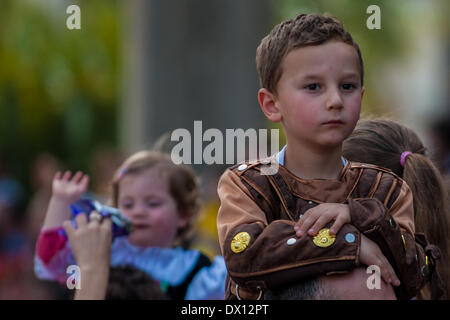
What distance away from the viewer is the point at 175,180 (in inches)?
151

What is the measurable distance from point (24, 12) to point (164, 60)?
11.7 m

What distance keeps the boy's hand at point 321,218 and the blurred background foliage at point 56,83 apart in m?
19.3

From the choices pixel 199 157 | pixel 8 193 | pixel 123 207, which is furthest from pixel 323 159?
pixel 8 193

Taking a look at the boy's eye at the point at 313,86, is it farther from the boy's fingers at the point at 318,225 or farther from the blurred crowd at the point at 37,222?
the blurred crowd at the point at 37,222

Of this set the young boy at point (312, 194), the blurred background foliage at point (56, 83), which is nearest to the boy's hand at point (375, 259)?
the young boy at point (312, 194)

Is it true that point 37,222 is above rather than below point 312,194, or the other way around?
below

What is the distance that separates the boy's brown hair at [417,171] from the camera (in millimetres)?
2797

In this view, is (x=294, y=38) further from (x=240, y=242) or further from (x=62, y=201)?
(x=62, y=201)

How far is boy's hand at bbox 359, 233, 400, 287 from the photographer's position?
2197mm

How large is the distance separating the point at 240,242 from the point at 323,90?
0.47m

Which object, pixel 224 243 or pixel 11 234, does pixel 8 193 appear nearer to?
pixel 11 234

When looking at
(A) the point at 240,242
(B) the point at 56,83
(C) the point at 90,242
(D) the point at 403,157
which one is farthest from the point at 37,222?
(B) the point at 56,83

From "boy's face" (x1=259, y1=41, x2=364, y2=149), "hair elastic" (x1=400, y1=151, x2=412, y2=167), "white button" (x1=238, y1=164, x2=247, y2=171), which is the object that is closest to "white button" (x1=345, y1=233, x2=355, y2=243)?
"boy's face" (x1=259, y1=41, x2=364, y2=149)

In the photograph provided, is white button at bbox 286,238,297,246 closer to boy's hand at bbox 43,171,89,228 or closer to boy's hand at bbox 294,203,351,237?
boy's hand at bbox 294,203,351,237
